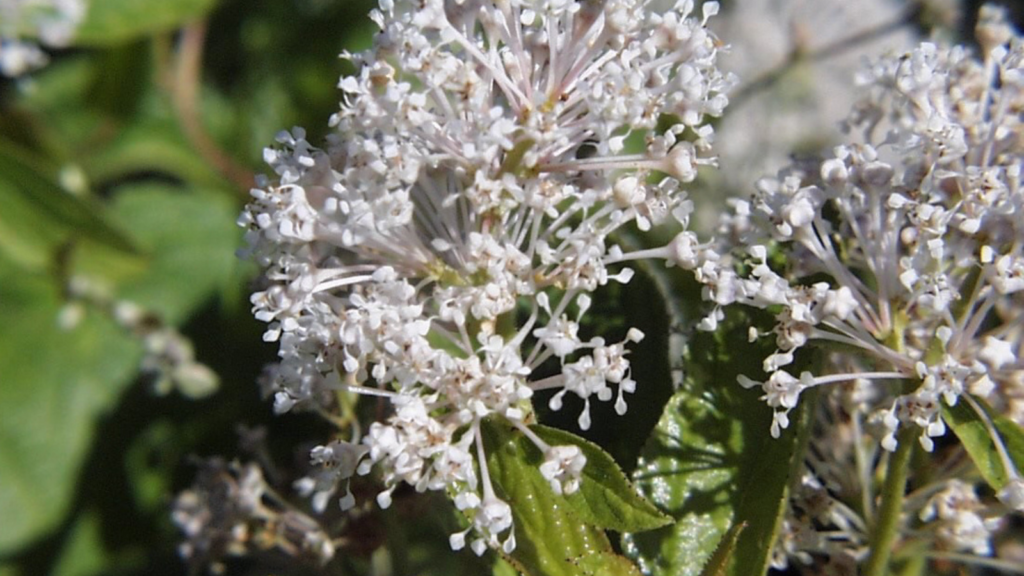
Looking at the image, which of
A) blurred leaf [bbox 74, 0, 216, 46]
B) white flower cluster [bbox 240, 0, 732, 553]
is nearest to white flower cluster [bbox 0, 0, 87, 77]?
blurred leaf [bbox 74, 0, 216, 46]

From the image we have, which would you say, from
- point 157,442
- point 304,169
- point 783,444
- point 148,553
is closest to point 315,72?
point 157,442

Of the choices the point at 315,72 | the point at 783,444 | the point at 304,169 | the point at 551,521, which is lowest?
the point at 551,521

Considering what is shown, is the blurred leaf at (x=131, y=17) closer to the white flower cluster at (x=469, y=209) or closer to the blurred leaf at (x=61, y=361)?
the blurred leaf at (x=61, y=361)

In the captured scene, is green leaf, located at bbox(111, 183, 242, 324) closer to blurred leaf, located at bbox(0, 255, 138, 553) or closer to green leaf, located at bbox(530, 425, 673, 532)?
blurred leaf, located at bbox(0, 255, 138, 553)

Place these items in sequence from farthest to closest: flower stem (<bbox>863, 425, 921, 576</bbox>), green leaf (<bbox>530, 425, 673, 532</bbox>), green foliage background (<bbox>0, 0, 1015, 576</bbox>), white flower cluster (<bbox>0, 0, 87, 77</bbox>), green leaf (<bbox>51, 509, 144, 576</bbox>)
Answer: green leaf (<bbox>51, 509, 144, 576</bbox>)
green foliage background (<bbox>0, 0, 1015, 576</bbox>)
white flower cluster (<bbox>0, 0, 87, 77</bbox>)
flower stem (<bbox>863, 425, 921, 576</bbox>)
green leaf (<bbox>530, 425, 673, 532</bbox>)

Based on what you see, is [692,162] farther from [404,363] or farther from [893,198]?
[404,363]
